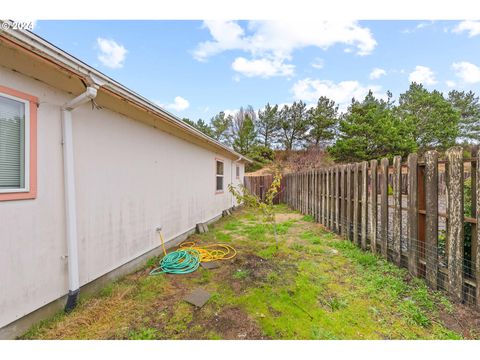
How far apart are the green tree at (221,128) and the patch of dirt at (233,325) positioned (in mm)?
26832

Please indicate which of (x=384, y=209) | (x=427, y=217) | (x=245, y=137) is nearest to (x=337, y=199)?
(x=384, y=209)

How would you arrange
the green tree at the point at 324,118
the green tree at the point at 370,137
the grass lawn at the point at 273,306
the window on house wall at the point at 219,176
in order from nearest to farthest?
the grass lawn at the point at 273,306 → the window on house wall at the point at 219,176 → the green tree at the point at 370,137 → the green tree at the point at 324,118

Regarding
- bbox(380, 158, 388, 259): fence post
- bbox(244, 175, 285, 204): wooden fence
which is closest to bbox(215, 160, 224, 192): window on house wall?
bbox(244, 175, 285, 204): wooden fence

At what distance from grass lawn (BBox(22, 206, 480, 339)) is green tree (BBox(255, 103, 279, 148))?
86.7 ft

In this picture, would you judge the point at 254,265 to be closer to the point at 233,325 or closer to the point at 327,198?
the point at 233,325

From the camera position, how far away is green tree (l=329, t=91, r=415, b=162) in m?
18.2

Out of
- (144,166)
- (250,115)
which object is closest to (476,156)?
(144,166)

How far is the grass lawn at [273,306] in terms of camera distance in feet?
7.15

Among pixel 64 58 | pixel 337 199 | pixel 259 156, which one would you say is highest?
pixel 259 156

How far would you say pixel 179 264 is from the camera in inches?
155

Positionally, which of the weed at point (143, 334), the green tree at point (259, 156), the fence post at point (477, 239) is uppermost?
the green tree at point (259, 156)

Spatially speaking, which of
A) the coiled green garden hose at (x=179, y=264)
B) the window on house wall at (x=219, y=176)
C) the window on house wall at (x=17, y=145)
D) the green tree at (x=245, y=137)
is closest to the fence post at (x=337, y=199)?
the coiled green garden hose at (x=179, y=264)

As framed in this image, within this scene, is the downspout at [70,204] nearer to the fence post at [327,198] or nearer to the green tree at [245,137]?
the fence post at [327,198]

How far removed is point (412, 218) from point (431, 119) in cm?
2661
